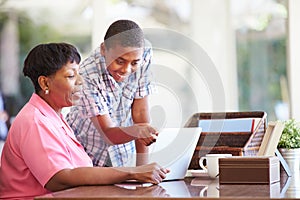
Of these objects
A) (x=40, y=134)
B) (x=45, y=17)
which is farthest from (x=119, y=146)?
(x=45, y=17)

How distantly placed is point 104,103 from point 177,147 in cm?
44

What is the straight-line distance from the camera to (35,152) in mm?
2172

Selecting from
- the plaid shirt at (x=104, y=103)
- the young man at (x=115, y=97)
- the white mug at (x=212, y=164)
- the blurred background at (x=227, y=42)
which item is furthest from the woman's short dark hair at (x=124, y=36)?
the blurred background at (x=227, y=42)

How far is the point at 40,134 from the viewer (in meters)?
2.19

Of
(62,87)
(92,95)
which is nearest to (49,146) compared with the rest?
(62,87)

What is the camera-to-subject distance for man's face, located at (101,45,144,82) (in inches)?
106

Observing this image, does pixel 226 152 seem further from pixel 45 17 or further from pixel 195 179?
pixel 45 17

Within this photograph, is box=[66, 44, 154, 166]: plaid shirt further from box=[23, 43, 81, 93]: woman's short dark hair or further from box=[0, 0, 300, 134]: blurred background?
box=[0, 0, 300, 134]: blurred background

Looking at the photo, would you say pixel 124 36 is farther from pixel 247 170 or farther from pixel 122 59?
pixel 247 170

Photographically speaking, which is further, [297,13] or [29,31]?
[29,31]

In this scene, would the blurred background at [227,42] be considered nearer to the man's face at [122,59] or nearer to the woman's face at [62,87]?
the man's face at [122,59]

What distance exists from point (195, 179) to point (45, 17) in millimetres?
3712

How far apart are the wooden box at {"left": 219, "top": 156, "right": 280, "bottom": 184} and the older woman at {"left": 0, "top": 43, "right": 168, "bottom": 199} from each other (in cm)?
20

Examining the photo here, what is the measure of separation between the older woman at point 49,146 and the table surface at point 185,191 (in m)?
0.05
